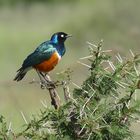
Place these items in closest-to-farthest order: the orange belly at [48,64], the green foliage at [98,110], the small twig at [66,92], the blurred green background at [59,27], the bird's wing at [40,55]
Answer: the green foliage at [98,110] → the small twig at [66,92] → the bird's wing at [40,55] → the orange belly at [48,64] → the blurred green background at [59,27]

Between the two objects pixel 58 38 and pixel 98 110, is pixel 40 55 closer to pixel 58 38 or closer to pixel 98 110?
pixel 58 38

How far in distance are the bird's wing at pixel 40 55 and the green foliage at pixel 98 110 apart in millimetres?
3429

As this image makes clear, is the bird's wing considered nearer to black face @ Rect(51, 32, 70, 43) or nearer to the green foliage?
black face @ Rect(51, 32, 70, 43)

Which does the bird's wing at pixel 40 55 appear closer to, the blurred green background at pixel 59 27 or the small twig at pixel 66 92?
the small twig at pixel 66 92

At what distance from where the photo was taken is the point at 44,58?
23.9 feet

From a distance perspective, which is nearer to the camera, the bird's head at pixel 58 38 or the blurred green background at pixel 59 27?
the bird's head at pixel 58 38

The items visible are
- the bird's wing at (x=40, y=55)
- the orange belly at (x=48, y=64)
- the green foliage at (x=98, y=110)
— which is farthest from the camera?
the orange belly at (x=48, y=64)

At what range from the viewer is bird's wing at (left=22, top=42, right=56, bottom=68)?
7109 mm

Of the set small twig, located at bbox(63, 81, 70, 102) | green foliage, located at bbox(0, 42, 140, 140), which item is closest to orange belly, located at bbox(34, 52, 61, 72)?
small twig, located at bbox(63, 81, 70, 102)

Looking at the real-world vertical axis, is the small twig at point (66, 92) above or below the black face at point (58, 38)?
below

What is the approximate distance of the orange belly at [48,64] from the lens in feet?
23.7

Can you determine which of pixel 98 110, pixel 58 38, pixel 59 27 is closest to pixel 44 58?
pixel 58 38

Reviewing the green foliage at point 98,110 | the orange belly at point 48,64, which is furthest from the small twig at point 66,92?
the orange belly at point 48,64

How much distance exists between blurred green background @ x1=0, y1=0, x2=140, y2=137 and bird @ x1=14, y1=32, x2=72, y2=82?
5.62 metres
